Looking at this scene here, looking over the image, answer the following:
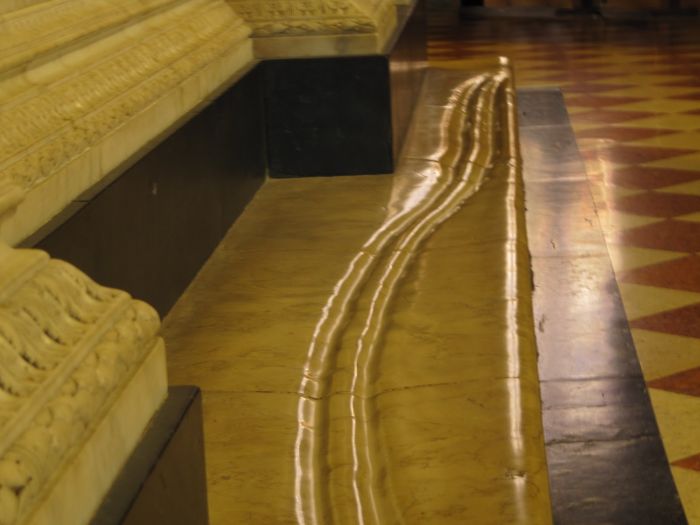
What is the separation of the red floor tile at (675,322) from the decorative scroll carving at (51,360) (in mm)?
2044

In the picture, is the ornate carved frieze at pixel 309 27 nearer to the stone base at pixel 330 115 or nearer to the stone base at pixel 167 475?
the stone base at pixel 330 115

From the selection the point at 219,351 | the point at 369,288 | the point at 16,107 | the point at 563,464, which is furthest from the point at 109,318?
the point at 369,288

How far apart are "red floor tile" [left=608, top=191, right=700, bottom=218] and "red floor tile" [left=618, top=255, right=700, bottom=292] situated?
62 cm

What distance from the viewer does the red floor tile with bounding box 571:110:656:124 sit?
6.46 m

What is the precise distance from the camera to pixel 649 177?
5.12m

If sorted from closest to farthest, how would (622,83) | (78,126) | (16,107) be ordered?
1. (16,107)
2. (78,126)
3. (622,83)

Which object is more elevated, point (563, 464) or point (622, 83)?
point (563, 464)

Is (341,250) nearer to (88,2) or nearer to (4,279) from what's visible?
(88,2)

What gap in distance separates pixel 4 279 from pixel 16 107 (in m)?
0.81

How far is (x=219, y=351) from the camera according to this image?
2.52m

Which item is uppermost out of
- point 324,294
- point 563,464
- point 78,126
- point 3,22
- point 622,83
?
point 3,22

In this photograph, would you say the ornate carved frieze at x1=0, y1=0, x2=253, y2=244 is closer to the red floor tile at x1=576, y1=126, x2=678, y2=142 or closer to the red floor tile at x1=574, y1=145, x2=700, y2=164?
the red floor tile at x1=574, y1=145, x2=700, y2=164

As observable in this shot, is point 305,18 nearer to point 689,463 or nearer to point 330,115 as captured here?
point 330,115

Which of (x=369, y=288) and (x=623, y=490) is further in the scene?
(x=369, y=288)
